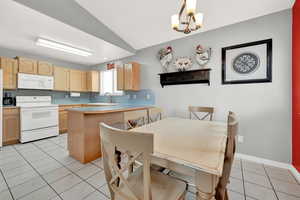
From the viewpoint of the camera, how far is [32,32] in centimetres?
235

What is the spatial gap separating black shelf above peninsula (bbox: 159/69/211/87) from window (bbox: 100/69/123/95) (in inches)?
78.5

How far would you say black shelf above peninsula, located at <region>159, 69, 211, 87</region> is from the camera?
2496 millimetres

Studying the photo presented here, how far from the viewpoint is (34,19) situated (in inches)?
79.3

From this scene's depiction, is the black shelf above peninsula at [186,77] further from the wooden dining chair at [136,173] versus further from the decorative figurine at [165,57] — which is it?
the wooden dining chair at [136,173]

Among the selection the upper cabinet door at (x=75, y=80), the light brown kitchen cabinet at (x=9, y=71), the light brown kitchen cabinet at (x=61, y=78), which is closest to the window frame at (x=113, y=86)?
the upper cabinet door at (x=75, y=80)

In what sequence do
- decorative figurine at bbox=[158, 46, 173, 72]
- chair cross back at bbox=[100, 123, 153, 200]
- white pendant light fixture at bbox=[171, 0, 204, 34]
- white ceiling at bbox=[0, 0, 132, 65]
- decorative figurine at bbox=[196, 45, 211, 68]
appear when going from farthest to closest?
1. decorative figurine at bbox=[158, 46, 173, 72]
2. decorative figurine at bbox=[196, 45, 211, 68]
3. white ceiling at bbox=[0, 0, 132, 65]
4. white pendant light fixture at bbox=[171, 0, 204, 34]
5. chair cross back at bbox=[100, 123, 153, 200]

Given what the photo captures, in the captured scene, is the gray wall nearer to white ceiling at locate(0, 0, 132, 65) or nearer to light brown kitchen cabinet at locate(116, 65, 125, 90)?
light brown kitchen cabinet at locate(116, 65, 125, 90)

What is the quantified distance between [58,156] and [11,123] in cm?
168

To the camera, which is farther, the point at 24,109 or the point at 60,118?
the point at 60,118

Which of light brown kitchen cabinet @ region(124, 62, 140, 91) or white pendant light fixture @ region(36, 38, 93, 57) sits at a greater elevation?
white pendant light fixture @ region(36, 38, 93, 57)

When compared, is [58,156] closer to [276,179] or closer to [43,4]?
[43,4]

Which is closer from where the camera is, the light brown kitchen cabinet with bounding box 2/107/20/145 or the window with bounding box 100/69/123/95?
Answer: the light brown kitchen cabinet with bounding box 2/107/20/145

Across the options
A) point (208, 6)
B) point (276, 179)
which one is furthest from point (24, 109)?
point (276, 179)

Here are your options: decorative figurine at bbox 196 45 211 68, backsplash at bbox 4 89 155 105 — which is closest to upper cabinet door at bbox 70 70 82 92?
backsplash at bbox 4 89 155 105
